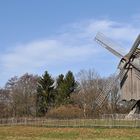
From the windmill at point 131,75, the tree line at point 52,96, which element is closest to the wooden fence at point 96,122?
the windmill at point 131,75

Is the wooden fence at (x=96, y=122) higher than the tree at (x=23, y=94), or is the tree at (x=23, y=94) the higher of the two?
the tree at (x=23, y=94)

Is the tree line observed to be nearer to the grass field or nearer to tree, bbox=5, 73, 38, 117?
tree, bbox=5, 73, 38, 117

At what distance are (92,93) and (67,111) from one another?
69.4 ft

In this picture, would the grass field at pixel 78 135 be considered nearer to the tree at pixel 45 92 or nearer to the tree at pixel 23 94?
the tree at pixel 45 92

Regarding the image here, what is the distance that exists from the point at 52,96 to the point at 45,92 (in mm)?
2591

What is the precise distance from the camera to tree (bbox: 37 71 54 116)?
102125 millimetres

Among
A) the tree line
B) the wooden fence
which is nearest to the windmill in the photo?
the wooden fence

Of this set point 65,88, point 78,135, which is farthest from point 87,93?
point 78,135

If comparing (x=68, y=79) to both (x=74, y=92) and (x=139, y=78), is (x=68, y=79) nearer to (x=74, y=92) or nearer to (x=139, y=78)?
(x=74, y=92)

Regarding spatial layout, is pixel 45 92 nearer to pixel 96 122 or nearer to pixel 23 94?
pixel 23 94

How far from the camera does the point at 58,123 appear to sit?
54.1m

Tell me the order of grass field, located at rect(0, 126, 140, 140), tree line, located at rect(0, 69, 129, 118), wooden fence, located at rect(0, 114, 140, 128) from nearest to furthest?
1. grass field, located at rect(0, 126, 140, 140)
2. wooden fence, located at rect(0, 114, 140, 128)
3. tree line, located at rect(0, 69, 129, 118)

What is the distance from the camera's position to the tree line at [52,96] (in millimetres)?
100062

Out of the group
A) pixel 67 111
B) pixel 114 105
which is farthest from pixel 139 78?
pixel 114 105
